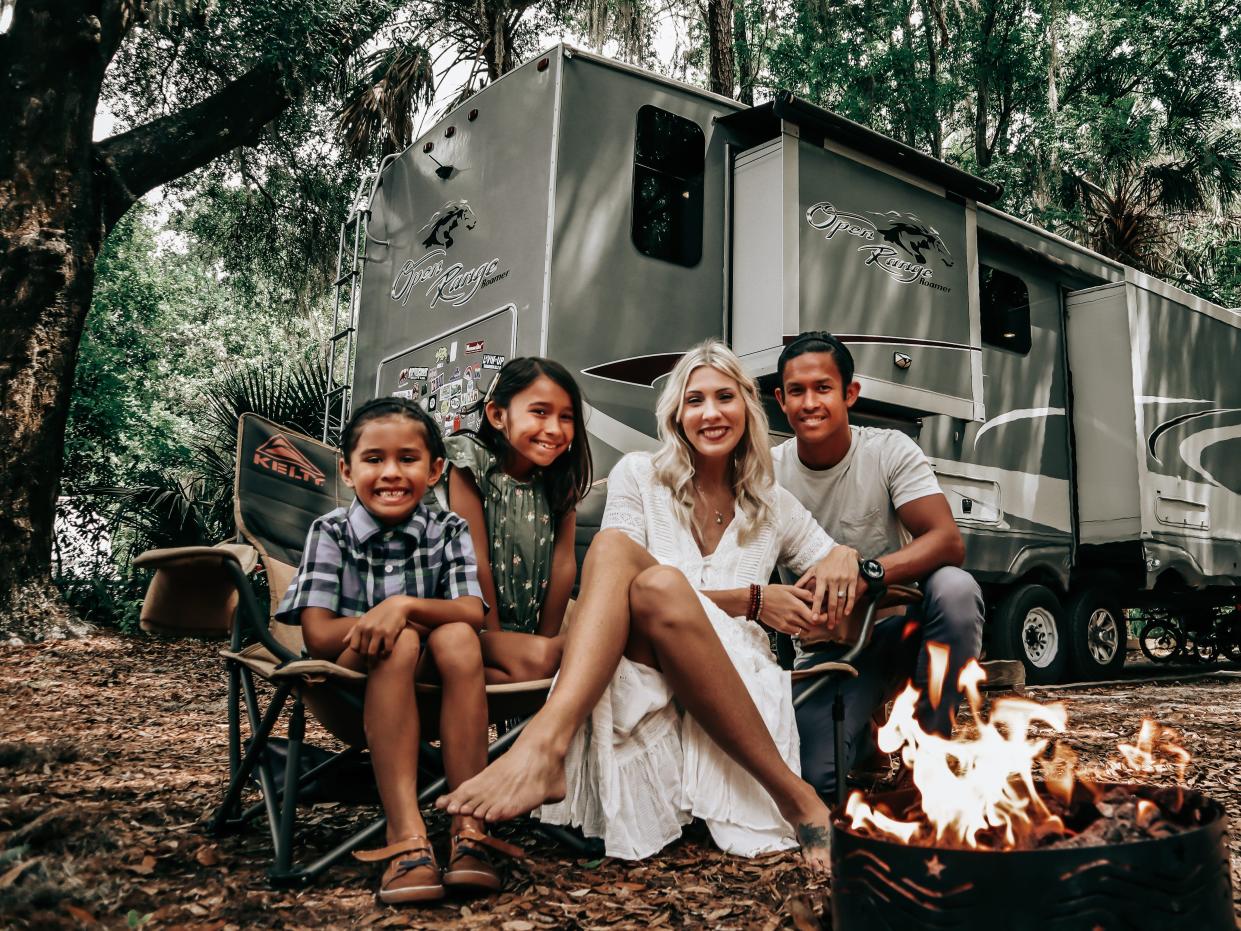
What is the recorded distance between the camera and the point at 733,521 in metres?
2.29

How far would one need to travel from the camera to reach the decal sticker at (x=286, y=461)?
8.66 ft

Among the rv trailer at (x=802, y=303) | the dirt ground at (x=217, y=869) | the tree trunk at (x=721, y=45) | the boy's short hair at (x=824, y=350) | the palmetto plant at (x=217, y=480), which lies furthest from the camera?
the tree trunk at (x=721, y=45)

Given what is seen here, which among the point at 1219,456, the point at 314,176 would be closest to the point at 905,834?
the point at 1219,456

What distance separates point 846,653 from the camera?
2.38m

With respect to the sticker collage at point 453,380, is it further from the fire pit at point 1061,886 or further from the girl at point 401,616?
the fire pit at point 1061,886

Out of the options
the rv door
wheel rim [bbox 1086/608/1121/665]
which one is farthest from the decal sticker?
wheel rim [bbox 1086/608/1121/665]

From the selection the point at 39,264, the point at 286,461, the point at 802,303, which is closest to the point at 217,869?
the point at 286,461

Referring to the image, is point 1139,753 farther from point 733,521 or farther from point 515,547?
point 515,547

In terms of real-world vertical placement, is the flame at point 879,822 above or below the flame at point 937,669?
below

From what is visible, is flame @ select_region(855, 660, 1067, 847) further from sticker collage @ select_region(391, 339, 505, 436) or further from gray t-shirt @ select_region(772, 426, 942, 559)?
sticker collage @ select_region(391, 339, 505, 436)

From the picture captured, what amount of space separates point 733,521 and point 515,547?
0.54m

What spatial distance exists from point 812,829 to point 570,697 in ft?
1.82

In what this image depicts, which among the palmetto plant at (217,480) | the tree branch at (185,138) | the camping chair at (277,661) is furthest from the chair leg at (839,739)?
the tree branch at (185,138)

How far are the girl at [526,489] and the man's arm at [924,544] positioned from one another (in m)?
0.81
